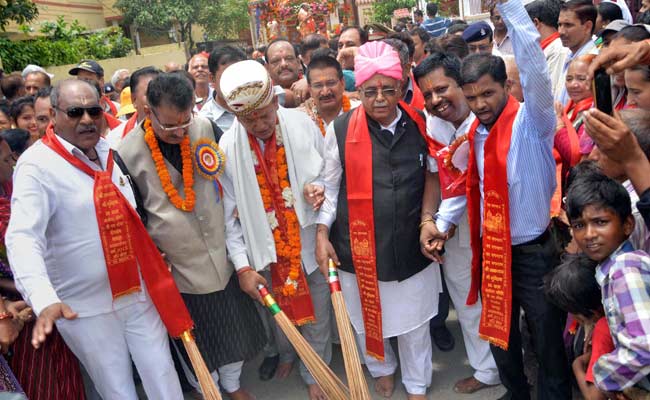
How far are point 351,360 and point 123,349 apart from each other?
122cm

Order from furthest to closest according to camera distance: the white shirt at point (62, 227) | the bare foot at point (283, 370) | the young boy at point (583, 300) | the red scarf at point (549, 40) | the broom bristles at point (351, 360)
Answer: the red scarf at point (549, 40) → the bare foot at point (283, 370) → the broom bristles at point (351, 360) → the white shirt at point (62, 227) → the young boy at point (583, 300)

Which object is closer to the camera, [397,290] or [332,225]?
[397,290]

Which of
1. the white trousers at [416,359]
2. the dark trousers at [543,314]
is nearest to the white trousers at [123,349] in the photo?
the white trousers at [416,359]

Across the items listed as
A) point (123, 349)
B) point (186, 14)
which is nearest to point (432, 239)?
point (123, 349)

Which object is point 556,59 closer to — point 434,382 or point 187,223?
point 434,382

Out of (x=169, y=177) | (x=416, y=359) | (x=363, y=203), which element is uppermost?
(x=169, y=177)

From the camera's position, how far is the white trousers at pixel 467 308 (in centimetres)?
322

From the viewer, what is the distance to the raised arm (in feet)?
7.43

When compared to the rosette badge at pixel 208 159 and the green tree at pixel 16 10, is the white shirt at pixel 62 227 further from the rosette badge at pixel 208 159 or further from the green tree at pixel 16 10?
the green tree at pixel 16 10

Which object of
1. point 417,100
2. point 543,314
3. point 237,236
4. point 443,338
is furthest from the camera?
point 417,100

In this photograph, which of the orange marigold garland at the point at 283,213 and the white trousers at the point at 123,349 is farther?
the orange marigold garland at the point at 283,213

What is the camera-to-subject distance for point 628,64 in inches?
72.0

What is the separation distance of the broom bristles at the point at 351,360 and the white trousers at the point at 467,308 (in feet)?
2.67

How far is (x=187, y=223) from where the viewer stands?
307 cm
